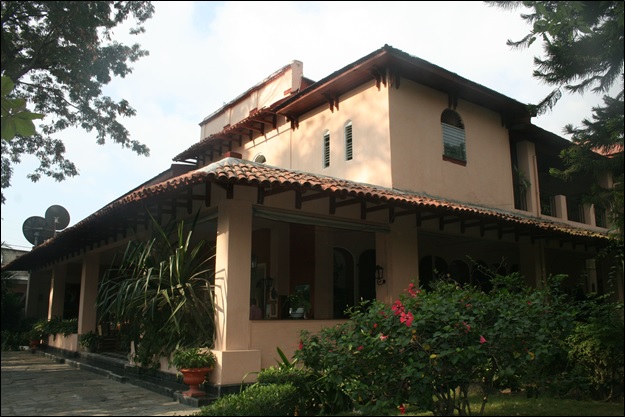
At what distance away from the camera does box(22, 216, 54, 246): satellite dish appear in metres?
18.8

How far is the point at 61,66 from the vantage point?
12.7 m

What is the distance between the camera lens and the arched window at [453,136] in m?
13.5

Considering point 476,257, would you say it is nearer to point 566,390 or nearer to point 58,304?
point 566,390

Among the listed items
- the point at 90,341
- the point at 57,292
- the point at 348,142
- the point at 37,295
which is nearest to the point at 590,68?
the point at 348,142

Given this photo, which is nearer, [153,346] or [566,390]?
[566,390]

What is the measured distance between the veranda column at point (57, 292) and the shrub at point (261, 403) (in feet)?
43.5

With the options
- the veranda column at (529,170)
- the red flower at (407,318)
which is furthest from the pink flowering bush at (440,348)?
the veranda column at (529,170)

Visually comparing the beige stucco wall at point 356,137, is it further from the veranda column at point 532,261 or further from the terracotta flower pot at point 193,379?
the terracotta flower pot at point 193,379

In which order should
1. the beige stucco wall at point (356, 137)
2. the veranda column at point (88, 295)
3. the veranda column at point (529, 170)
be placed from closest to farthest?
1. the beige stucco wall at point (356, 137)
2. the veranda column at point (88, 295)
3. the veranda column at point (529, 170)

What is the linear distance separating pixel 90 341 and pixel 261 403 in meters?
8.95

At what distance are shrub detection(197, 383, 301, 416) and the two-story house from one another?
5.22 ft

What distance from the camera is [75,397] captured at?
8.01m

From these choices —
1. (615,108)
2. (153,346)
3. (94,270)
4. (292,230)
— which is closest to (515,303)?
(615,108)

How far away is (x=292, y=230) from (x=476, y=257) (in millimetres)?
6736
